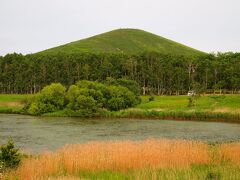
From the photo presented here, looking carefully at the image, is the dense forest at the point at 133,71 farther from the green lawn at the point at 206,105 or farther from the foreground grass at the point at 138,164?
the foreground grass at the point at 138,164

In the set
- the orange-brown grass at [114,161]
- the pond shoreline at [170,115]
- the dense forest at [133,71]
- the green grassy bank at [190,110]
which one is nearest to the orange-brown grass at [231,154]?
the orange-brown grass at [114,161]

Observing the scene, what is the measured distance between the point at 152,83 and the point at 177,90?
1023 cm

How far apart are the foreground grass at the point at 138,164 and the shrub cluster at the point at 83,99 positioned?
67.8 m

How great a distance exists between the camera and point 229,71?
396 feet

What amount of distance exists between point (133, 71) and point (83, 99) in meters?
51.8

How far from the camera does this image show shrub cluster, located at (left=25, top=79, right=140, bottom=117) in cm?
9369

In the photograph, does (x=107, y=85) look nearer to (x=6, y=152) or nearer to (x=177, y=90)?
(x=177, y=90)

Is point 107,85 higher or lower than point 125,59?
lower

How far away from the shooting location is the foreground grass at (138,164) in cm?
1906

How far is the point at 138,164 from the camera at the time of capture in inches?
875

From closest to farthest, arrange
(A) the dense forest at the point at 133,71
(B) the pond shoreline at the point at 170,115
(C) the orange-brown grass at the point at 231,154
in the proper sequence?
(C) the orange-brown grass at the point at 231,154, (B) the pond shoreline at the point at 170,115, (A) the dense forest at the point at 133,71

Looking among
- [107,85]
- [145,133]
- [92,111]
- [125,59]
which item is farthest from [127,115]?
[125,59]

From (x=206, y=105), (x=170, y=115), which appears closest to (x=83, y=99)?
(x=170, y=115)

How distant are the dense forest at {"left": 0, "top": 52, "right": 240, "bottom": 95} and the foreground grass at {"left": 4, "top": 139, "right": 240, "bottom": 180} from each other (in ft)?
320
